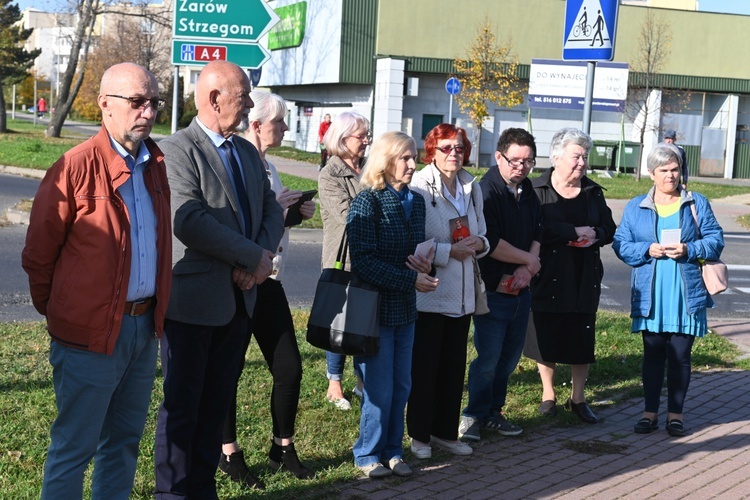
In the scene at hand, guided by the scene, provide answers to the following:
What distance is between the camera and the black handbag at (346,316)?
511cm

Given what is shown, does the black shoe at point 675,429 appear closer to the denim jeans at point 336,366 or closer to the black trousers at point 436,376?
the black trousers at point 436,376

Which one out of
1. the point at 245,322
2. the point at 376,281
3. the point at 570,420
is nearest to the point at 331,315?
the point at 376,281

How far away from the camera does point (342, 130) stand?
19.6ft

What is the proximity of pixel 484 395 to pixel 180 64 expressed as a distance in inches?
172

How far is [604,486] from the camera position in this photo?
541cm

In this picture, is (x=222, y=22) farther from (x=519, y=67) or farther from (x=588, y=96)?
(x=519, y=67)

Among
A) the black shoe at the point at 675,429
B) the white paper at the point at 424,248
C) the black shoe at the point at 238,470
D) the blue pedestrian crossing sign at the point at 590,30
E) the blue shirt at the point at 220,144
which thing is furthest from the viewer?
the blue pedestrian crossing sign at the point at 590,30

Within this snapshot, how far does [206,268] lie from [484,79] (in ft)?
105

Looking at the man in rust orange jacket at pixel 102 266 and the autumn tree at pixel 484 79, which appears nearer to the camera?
the man in rust orange jacket at pixel 102 266

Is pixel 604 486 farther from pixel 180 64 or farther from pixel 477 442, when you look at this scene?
pixel 180 64

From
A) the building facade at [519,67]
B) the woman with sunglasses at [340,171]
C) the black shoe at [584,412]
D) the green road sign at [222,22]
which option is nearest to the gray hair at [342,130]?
the woman with sunglasses at [340,171]

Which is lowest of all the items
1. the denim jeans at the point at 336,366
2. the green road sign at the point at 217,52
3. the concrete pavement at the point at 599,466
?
the concrete pavement at the point at 599,466

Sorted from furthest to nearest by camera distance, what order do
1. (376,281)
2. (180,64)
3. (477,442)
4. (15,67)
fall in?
(15,67) → (180,64) → (477,442) → (376,281)

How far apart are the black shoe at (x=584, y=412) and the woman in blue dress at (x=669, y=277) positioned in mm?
327
